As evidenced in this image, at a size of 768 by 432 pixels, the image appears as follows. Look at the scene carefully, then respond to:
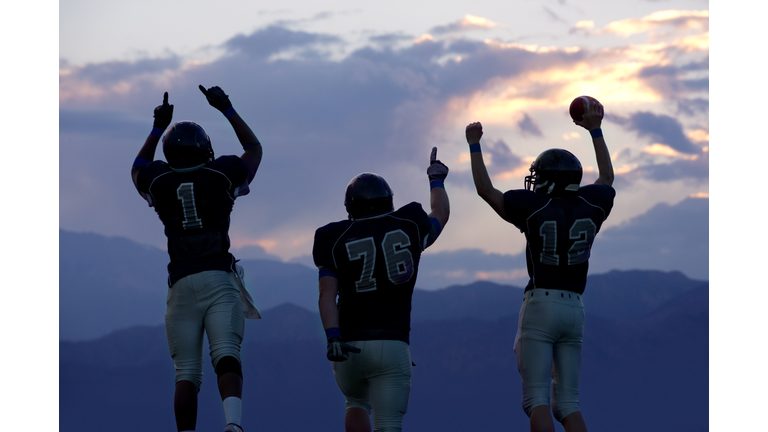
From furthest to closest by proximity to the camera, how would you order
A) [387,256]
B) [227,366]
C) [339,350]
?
[227,366] < [387,256] < [339,350]

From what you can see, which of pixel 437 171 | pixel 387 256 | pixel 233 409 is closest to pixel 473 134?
pixel 437 171

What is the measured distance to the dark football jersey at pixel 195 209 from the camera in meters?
7.39

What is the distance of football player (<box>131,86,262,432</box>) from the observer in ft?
23.7

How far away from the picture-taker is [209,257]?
7.46 meters

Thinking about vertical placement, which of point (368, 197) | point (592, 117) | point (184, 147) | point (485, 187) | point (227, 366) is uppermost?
Result: point (592, 117)

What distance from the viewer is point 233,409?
683cm

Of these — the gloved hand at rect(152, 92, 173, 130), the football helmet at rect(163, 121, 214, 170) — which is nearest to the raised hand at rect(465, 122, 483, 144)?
the football helmet at rect(163, 121, 214, 170)

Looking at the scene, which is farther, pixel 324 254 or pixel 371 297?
pixel 324 254

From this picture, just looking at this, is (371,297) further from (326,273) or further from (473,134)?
(473,134)

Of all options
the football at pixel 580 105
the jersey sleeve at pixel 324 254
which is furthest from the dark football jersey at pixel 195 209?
the football at pixel 580 105

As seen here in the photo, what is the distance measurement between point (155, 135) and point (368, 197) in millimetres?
2597

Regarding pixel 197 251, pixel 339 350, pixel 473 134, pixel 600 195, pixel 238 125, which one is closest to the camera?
pixel 339 350

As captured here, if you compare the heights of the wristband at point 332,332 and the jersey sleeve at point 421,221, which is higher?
the jersey sleeve at point 421,221

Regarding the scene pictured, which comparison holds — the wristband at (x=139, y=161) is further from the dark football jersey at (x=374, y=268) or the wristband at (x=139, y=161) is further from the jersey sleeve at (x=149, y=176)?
the dark football jersey at (x=374, y=268)
